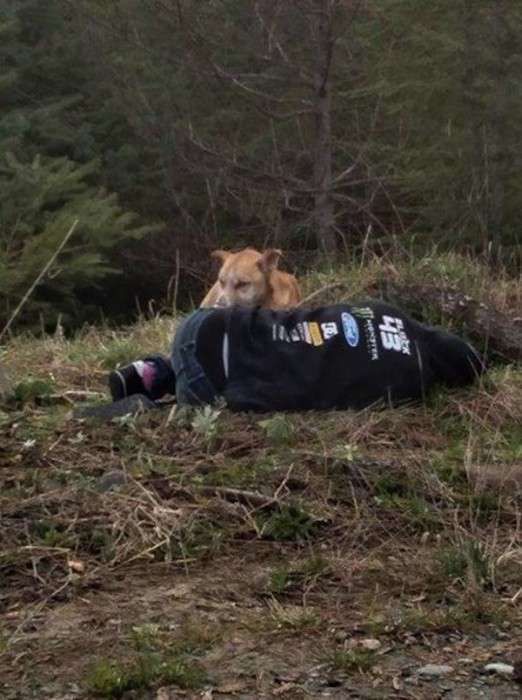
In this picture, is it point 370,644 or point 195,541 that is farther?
point 195,541

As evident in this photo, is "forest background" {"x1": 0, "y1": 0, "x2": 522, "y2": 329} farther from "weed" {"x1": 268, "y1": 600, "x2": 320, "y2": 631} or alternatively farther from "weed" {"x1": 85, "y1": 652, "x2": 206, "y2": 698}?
"weed" {"x1": 85, "y1": 652, "x2": 206, "y2": 698}

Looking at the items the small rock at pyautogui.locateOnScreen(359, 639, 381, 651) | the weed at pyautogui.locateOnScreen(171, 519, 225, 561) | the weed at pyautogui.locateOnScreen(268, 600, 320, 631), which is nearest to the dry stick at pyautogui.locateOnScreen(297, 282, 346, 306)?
the weed at pyautogui.locateOnScreen(171, 519, 225, 561)

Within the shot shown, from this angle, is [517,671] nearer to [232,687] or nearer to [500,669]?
[500,669]

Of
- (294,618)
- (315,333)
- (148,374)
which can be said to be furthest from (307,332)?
(294,618)

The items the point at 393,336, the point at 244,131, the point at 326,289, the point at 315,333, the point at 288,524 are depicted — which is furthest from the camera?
the point at 244,131

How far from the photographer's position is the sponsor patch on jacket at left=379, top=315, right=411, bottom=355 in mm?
5715

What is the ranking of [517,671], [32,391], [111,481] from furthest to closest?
[32,391] < [111,481] < [517,671]

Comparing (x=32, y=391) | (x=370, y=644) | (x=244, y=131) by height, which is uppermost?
(x=370, y=644)

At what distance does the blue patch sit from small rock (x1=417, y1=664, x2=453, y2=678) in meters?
2.24

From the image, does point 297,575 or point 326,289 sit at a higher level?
point 297,575

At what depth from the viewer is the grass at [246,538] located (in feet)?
11.7

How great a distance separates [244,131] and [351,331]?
23.6m

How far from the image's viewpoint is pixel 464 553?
161 inches

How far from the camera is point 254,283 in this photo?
9133 millimetres
